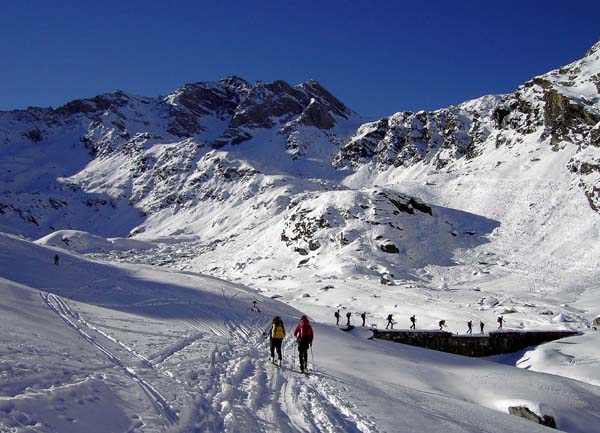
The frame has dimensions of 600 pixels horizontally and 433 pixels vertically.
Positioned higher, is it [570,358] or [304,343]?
[304,343]

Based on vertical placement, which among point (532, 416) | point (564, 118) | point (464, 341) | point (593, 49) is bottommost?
point (532, 416)

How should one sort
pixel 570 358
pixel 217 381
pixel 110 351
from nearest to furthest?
pixel 217 381
pixel 110 351
pixel 570 358

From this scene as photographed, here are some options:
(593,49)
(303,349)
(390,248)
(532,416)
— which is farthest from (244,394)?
(593,49)

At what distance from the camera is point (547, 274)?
5841cm

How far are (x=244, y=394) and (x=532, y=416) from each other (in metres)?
9.98

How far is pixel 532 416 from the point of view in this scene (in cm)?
1514

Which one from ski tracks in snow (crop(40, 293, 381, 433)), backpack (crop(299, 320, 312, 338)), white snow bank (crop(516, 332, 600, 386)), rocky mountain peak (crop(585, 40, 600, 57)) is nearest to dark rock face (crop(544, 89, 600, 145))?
rocky mountain peak (crop(585, 40, 600, 57))

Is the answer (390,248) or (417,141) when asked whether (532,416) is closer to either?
(390,248)

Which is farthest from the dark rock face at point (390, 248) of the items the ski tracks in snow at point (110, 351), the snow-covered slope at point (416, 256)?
the ski tracks in snow at point (110, 351)

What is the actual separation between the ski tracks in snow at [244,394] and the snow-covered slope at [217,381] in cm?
4

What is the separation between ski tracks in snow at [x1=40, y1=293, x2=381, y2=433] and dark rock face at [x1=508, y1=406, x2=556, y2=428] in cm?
669

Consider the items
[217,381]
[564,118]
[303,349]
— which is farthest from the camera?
[564,118]

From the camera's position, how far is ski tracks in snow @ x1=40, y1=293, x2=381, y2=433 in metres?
8.91

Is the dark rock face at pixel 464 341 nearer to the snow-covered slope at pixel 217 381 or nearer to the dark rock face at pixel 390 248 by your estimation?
the snow-covered slope at pixel 217 381
